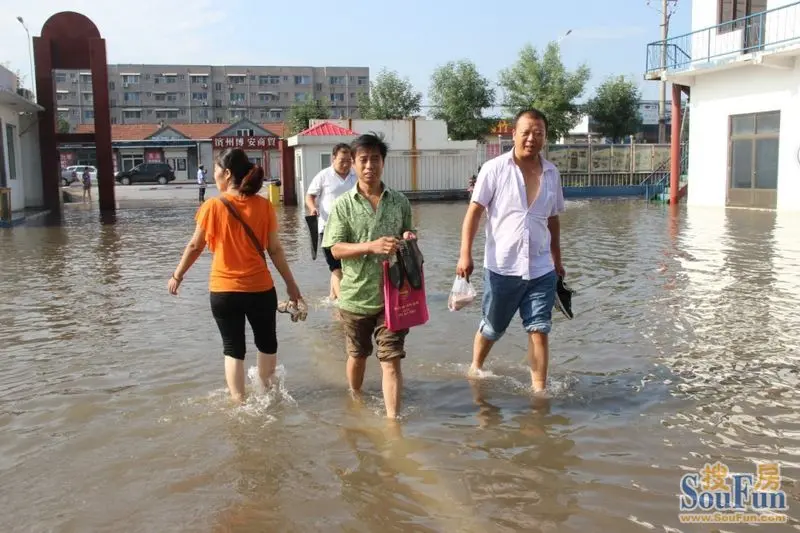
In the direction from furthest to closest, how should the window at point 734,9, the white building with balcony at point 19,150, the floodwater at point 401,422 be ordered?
the white building with balcony at point 19,150
the window at point 734,9
the floodwater at point 401,422

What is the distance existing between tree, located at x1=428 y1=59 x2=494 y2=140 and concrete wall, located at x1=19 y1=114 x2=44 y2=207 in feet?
78.4

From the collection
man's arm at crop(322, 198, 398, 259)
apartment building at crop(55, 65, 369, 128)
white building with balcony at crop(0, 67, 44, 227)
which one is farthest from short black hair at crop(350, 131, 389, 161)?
apartment building at crop(55, 65, 369, 128)

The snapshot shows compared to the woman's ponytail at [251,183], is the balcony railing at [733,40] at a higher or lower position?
higher

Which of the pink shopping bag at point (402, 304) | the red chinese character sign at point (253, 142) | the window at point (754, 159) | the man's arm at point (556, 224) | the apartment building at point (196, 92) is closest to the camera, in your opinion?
the pink shopping bag at point (402, 304)

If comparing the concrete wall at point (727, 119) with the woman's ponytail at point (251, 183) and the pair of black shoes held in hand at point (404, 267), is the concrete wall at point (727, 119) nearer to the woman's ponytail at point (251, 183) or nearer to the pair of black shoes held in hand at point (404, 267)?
the pair of black shoes held in hand at point (404, 267)

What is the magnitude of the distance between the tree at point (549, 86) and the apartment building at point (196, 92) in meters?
Answer: 59.2

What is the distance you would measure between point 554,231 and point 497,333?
77 centimetres

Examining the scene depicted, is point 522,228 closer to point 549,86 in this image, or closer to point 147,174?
point 549,86

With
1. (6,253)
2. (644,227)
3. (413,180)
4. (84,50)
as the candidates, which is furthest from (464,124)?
(6,253)

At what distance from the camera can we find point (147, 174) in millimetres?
53062

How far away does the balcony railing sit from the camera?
18.4m

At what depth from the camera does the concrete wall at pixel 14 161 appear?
2148cm
